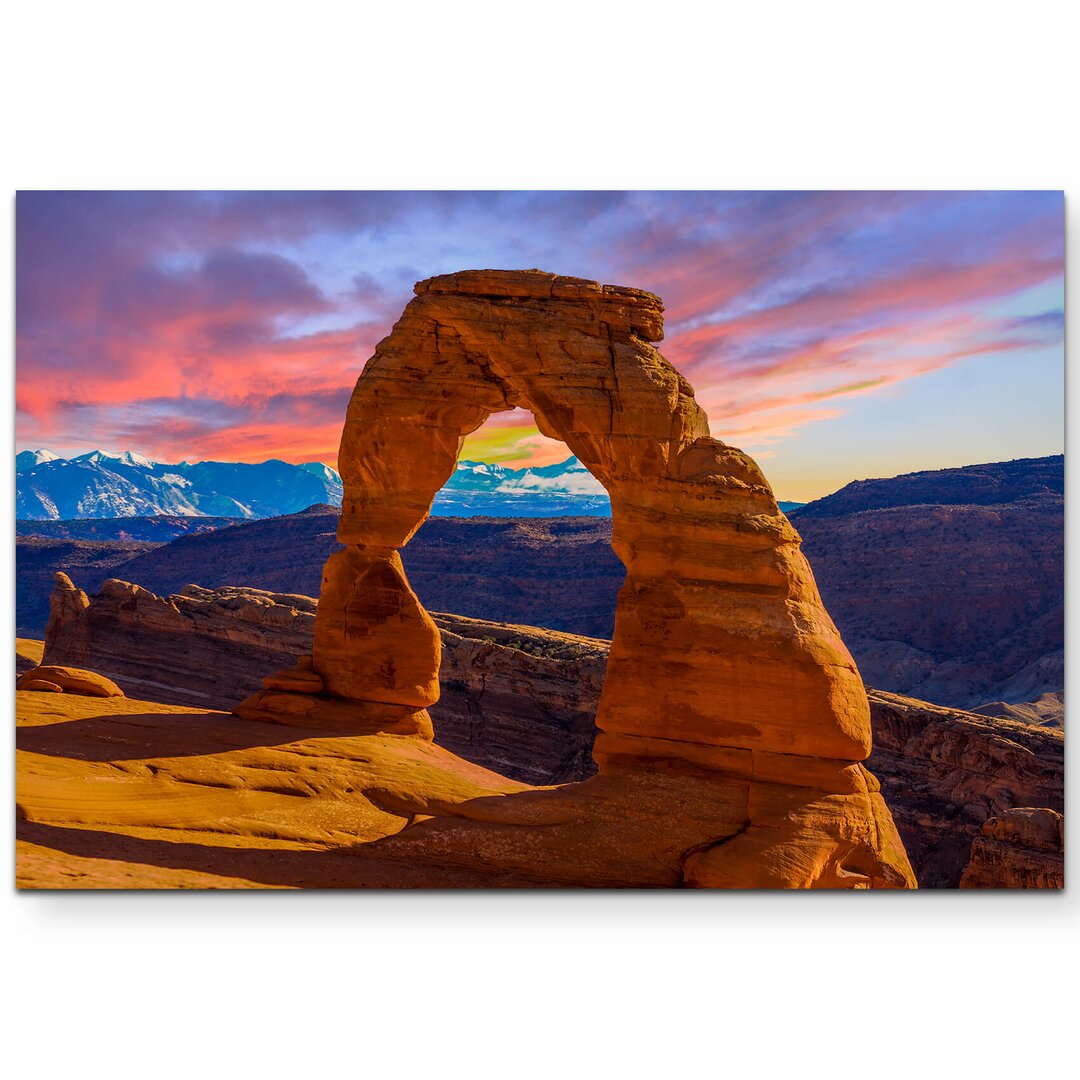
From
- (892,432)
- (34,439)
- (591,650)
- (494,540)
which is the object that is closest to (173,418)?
(34,439)

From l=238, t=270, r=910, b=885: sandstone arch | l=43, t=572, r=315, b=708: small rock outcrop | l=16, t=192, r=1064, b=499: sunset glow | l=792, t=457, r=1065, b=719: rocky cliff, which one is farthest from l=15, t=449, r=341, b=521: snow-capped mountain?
l=792, t=457, r=1065, b=719: rocky cliff

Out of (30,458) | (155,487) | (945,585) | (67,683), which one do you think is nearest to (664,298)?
(30,458)

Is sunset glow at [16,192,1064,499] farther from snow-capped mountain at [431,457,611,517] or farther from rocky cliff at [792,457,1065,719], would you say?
snow-capped mountain at [431,457,611,517]

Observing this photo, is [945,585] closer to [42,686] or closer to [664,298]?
[664,298]

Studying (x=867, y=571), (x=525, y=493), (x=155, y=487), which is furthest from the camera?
(x=525, y=493)

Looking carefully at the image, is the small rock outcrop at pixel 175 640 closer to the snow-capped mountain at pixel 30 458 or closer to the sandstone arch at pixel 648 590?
the sandstone arch at pixel 648 590
